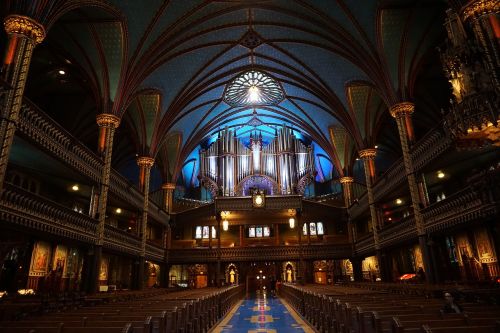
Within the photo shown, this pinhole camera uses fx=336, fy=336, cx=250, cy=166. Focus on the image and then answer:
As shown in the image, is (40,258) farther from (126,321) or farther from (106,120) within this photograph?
(126,321)

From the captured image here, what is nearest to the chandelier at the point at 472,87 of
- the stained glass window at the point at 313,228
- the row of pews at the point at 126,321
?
the row of pews at the point at 126,321

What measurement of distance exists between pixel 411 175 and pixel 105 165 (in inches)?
595

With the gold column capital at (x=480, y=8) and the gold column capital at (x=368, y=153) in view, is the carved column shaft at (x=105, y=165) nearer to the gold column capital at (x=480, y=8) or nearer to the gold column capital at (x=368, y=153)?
the gold column capital at (x=480, y=8)

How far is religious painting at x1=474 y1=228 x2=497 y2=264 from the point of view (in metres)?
16.3

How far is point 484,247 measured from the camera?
1681 centimetres

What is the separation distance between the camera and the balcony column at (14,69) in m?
9.59

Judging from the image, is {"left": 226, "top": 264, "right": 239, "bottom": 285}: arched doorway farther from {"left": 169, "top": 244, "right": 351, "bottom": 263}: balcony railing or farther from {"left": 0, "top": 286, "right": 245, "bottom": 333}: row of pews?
{"left": 0, "top": 286, "right": 245, "bottom": 333}: row of pews

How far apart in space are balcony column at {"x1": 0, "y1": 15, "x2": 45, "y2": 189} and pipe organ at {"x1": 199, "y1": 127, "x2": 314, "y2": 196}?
2165cm

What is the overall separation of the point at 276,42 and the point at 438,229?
49.0ft

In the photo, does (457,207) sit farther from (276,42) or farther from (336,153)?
(336,153)

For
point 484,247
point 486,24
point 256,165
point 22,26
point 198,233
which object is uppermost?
point 256,165

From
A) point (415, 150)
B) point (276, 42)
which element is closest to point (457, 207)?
point (415, 150)

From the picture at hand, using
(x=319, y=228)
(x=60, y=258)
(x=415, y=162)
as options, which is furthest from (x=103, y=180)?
(x=319, y=228)

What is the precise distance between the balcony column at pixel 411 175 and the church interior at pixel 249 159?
76 mm
